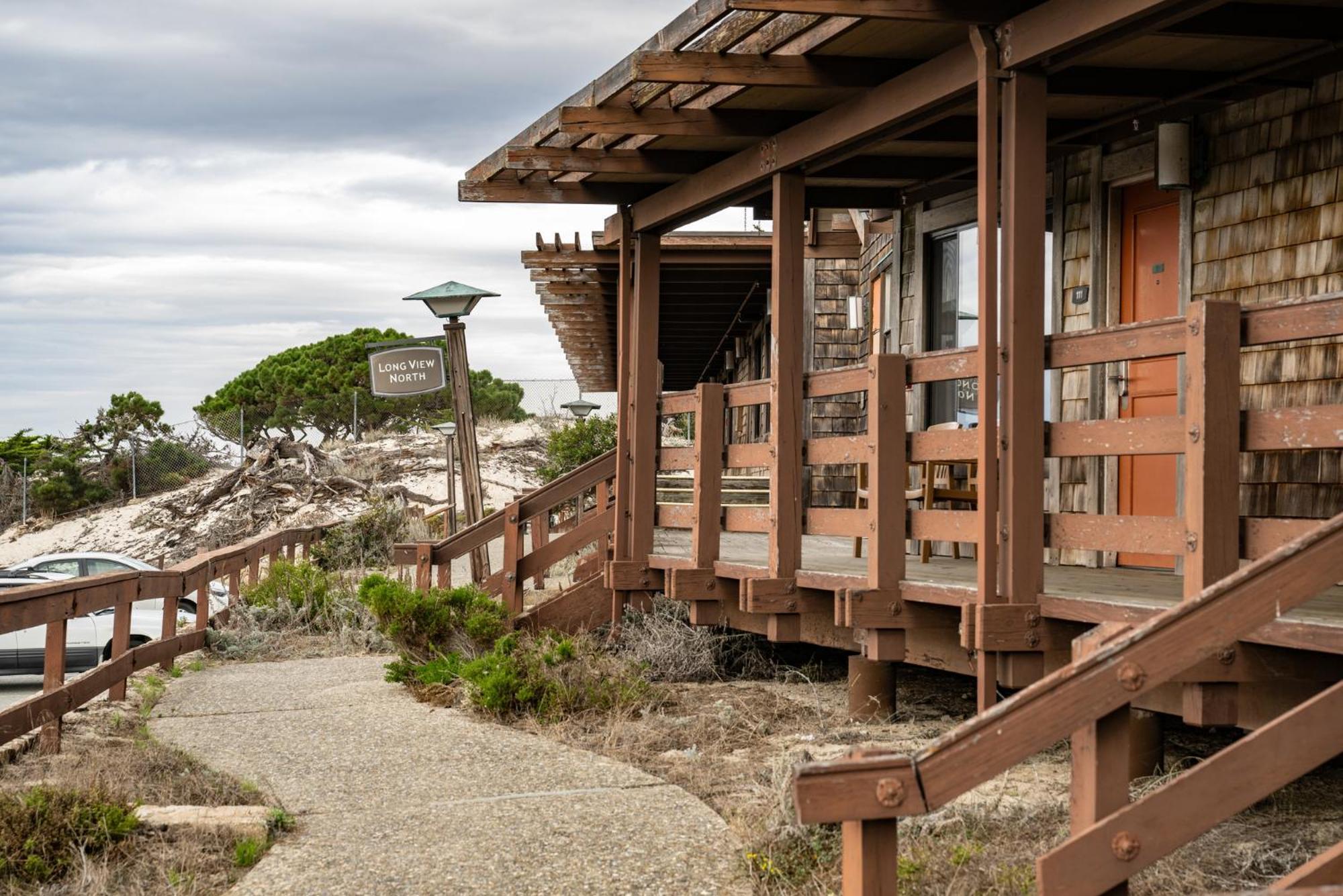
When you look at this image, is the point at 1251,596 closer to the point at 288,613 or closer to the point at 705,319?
the point at 288,613

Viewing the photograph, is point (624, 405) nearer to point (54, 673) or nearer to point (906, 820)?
point (54, 673)

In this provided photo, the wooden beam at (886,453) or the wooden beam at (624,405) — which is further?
the wooden beam at (624,405)

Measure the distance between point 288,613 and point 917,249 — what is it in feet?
22.6

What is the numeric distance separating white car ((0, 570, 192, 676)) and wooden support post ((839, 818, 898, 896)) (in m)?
10.4

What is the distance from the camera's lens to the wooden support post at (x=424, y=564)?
1097 cm

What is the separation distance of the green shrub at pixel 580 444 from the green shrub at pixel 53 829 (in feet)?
47.5

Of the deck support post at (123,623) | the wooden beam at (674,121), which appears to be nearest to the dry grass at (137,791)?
the deck support post at (123,623)

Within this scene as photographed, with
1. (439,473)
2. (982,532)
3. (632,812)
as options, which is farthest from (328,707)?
(439,473)

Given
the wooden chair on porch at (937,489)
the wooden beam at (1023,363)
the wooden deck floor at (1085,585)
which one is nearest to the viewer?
the wooden deck floor at (1085,585)

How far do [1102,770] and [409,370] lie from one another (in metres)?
10.3

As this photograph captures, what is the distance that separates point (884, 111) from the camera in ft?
22.5

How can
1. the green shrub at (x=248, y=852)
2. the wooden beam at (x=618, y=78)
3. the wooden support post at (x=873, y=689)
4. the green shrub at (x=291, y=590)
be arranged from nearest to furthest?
the green shrub at (x=248, y=852)
the wooden beam at (x=618, y=78)
the wooden support post at (x=873, y=689)
the green shrub at (x=291, y=590)

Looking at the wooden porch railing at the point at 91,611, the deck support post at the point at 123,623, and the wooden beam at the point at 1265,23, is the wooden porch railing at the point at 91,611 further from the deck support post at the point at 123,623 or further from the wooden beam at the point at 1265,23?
the wooden beam at the point at 1265,23

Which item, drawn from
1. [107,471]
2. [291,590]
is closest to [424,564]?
[291,590]
